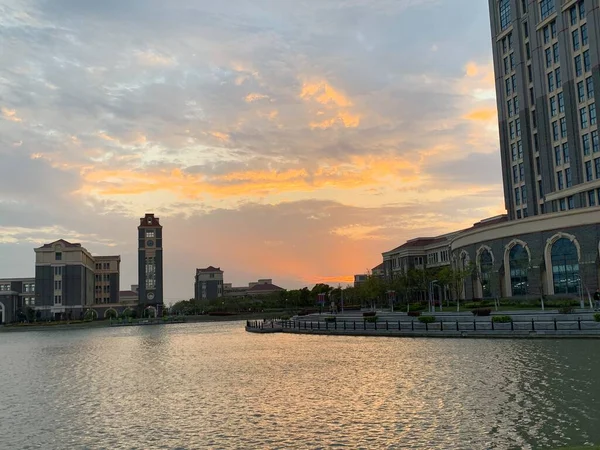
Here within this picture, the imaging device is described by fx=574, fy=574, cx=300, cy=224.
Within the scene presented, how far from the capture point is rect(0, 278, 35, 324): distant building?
147875 millimetres

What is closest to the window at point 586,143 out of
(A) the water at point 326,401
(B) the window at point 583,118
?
(B) the window at point 583,118

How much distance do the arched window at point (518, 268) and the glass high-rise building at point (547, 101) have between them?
1005 centimetres

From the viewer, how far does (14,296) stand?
152m

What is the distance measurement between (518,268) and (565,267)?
7028 millimetres

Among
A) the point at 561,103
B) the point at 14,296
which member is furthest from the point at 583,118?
the point at 14,296

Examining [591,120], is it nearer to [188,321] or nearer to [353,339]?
[353,339]

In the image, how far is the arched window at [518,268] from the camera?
74000mm

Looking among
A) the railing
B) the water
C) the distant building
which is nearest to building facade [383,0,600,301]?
the railing

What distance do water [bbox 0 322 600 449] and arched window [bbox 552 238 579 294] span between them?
104 feet

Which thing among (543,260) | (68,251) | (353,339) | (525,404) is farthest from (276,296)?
(525,404)

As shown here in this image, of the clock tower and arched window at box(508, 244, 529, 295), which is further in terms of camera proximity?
the clock tower

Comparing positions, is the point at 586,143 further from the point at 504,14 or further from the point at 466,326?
the point at 466,326

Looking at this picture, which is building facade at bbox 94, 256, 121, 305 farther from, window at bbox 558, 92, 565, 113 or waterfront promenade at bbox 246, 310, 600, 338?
window at bbox 558, 92, 565, 113

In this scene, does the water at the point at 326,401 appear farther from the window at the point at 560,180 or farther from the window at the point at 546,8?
the window at the point at 546,8
